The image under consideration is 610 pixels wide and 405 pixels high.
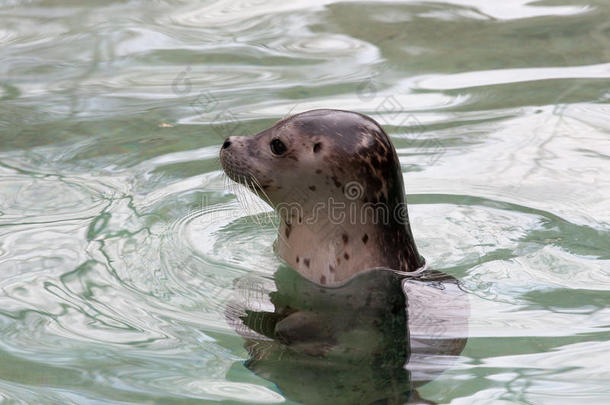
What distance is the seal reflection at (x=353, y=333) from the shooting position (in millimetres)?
4309

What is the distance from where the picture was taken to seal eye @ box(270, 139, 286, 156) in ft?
16.8

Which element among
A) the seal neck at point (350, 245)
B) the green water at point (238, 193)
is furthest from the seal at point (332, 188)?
the green water at point (238, 193)

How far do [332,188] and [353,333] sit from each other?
73 centimetres

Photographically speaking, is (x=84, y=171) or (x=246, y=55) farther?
(x=246, y=55)

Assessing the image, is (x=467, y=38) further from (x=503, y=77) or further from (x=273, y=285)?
(x=273, y=285)

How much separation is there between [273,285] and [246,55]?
4218 mm

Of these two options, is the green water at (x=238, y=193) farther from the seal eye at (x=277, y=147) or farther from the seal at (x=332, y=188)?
the seal eye at (x=277, y=147)

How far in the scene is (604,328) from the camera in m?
4.87

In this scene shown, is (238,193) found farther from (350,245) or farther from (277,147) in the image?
(350,245)

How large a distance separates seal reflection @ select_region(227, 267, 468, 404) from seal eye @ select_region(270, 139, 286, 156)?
1.91 feet

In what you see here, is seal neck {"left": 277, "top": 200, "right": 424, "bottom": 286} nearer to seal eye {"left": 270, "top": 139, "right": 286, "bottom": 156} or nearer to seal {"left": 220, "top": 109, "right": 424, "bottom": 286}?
seal {"left": 220, "top": 109, "right": 424, "bottom": 286}

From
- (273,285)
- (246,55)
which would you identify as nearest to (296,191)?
(273,285)

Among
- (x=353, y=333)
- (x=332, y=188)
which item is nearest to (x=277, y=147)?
(x=332, y=188)

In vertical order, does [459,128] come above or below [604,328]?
above
